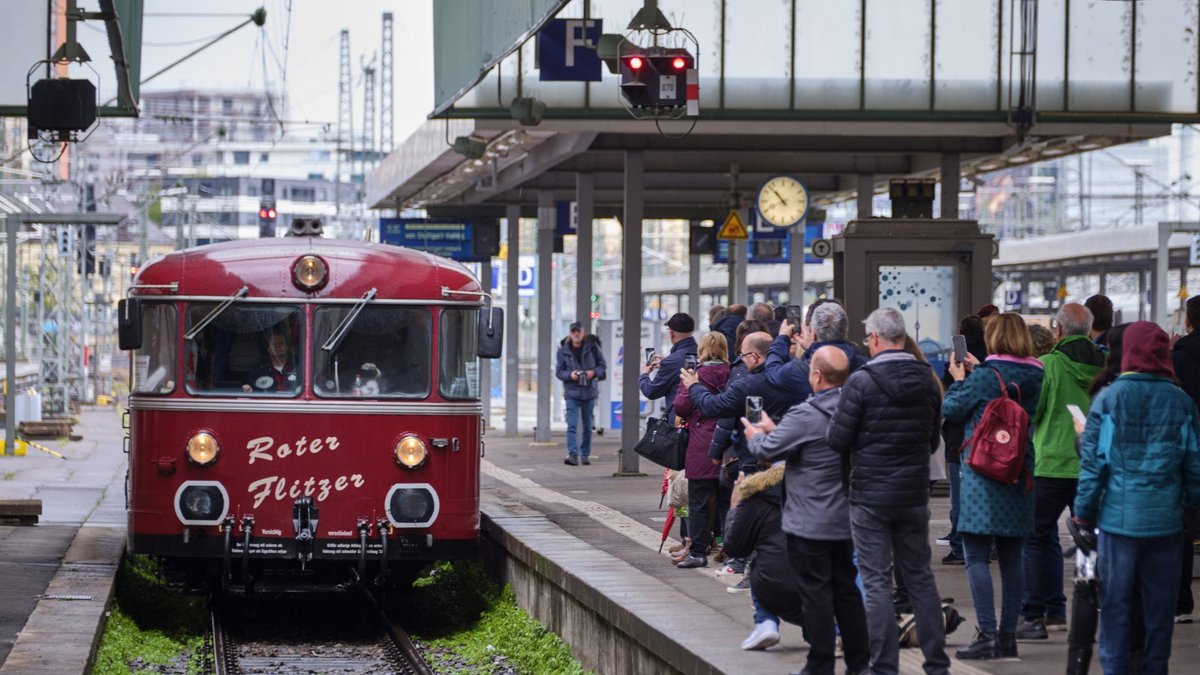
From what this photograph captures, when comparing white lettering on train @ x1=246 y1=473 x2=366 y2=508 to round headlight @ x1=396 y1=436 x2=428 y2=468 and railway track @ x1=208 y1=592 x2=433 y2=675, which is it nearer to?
round headlight @ x1=396 y1=436 x2=428 y2=468

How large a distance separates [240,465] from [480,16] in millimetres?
4644

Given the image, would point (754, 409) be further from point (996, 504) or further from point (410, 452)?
Result: point (410, 452)

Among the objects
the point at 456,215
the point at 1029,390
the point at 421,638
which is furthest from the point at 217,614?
the point at 456,215

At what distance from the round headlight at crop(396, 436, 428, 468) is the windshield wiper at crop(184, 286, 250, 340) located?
1.55m

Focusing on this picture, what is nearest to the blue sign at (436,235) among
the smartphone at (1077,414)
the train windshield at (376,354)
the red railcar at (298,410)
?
the red railcar at (298,410)

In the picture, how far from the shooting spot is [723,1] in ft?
62.4

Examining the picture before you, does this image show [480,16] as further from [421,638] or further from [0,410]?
[0,410]

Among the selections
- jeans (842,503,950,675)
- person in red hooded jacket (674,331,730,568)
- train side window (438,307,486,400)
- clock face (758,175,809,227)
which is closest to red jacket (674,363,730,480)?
person in red hooded jacket (674,331,730,568)

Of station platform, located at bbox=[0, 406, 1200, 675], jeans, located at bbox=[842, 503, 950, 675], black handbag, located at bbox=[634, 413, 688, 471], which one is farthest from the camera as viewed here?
black handbag, located at bbox=[634, 413, 688, 471]

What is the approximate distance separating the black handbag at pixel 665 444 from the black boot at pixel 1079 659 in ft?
15.2

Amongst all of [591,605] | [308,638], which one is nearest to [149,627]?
[308,638]

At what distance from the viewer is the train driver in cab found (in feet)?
42.0

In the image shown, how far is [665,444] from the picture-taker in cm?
1248

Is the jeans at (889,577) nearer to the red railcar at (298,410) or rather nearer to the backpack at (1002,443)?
the backpack at (1002,443)
